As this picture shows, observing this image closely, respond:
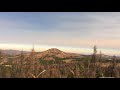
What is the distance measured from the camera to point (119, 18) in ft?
9.81

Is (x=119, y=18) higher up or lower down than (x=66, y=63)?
higher up

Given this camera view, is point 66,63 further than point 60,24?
No

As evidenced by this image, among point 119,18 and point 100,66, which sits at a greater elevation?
point 119,18

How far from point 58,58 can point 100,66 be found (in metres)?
0.57

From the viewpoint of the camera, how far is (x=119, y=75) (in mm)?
2590

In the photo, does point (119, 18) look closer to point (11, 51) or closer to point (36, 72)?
point (36, 72)

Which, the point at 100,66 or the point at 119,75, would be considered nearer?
the point at 119,75
